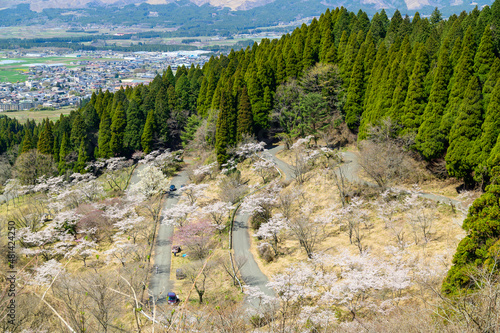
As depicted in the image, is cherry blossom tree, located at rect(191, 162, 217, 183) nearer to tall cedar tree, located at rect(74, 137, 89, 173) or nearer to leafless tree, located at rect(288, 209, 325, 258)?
leafless tree, located at rect(288, 209, 325, 258)

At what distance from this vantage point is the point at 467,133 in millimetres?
29641

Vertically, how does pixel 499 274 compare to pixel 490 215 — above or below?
below

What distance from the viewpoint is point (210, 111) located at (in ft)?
161

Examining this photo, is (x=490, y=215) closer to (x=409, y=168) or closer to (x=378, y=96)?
(x=409, y=168)

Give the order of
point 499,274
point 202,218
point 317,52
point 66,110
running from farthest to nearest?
point 66,110 → point 317,52 → point 202,218 → point 499,274

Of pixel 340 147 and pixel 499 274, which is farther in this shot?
pixel 340 147

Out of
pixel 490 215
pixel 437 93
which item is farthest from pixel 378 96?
pixel 490 215

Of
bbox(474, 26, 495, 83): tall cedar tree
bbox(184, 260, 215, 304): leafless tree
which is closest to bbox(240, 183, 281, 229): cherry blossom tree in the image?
bbox(184, 260, 215, 304): leafless tree

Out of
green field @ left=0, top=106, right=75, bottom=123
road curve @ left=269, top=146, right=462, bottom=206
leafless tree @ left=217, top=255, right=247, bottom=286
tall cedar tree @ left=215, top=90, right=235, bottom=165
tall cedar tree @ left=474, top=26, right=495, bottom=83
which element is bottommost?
leafless tree @ left=217, top=255, right=247, bottom=286

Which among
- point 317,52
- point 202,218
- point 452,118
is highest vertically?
point 317,52

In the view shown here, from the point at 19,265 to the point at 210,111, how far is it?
1059 inches

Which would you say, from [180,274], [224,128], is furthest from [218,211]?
[224,128]

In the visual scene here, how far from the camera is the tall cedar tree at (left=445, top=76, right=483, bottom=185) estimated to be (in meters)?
29.4

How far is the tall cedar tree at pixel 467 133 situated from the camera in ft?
96.5
